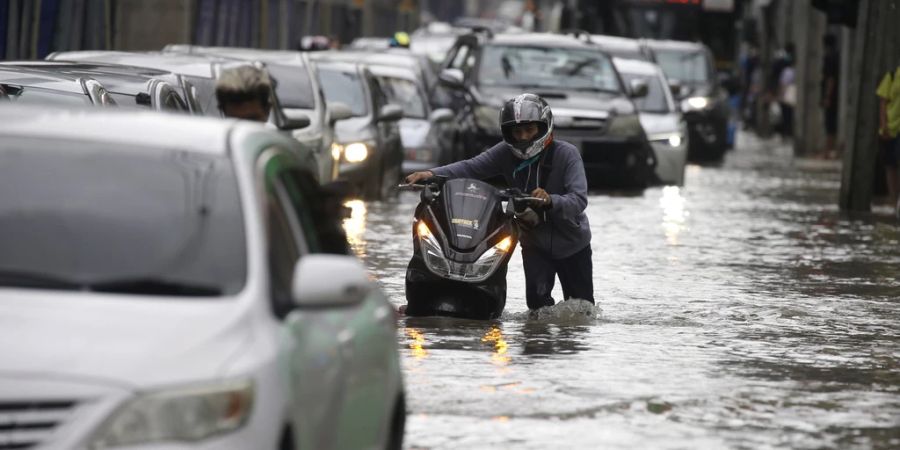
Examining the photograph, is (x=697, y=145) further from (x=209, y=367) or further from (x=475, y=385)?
(x=209, y=367)

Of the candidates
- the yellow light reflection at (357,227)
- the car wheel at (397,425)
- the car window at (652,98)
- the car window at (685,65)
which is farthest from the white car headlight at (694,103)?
the car wheel at (397,425)

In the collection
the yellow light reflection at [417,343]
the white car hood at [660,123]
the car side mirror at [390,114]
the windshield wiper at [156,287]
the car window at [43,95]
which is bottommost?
the white car hood at [660,123]

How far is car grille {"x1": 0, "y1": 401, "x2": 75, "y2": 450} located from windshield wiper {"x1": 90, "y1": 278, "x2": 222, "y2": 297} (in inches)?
24.4

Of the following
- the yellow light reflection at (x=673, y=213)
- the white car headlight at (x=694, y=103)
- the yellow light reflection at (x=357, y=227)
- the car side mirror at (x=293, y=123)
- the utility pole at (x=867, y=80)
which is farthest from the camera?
the white car headlight at (x=694, y=103)

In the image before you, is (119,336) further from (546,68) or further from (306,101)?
(546,68)

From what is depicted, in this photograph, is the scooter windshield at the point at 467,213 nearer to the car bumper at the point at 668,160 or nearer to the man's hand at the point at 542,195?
the man's hand at the point at 542,195

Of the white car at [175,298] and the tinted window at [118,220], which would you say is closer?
the white car at [175,298]

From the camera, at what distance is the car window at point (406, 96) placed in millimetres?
28984

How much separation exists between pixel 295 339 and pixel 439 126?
882 inches

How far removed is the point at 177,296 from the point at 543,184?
7.00m

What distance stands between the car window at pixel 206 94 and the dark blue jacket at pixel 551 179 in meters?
5.15

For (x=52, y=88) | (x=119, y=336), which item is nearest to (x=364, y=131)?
(x=52, y=88)

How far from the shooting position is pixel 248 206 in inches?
246

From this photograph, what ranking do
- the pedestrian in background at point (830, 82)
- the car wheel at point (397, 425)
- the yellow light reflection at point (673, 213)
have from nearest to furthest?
1. the car wheel at point (397, 425)
2. the yellow light reflection at point (673, 213)
3. the pedestrian in background at point (830, 82)
